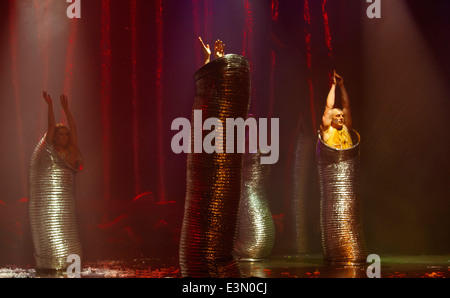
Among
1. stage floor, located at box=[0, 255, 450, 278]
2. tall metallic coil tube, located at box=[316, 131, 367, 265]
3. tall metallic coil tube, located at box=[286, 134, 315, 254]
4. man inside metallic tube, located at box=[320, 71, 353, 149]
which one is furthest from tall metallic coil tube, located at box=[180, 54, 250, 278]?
tall metallic coil tube, located at box=[286, 134, 315, 254]

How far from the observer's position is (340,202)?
19.8ft

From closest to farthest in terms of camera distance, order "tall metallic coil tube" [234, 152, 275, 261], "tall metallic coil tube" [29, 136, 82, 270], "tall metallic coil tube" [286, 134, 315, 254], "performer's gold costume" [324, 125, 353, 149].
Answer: "tall metallic coil tube" [29, 136, 82, 270] < "performer's gold costume" [324, 125, 353, 149] < "tall metallic coil tube" [234, 152, 275, 261] < "tall metallic coil tube" [286, 134, 315, 254]

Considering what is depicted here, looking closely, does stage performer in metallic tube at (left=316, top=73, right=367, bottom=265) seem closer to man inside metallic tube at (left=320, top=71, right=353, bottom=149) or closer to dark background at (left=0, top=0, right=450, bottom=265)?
man inside metallic tube at (left=320, top=71, right=353, bottom=149)

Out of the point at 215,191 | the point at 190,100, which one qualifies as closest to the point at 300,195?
the point at 190,100

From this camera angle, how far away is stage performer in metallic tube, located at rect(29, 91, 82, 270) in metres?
5.54

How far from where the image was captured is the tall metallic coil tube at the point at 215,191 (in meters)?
2.99

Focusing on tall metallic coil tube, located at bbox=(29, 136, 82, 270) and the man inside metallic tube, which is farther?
the man inside metallic tube

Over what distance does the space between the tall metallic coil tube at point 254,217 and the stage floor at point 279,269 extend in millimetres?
182

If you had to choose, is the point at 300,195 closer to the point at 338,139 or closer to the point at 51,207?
the point at 338,139

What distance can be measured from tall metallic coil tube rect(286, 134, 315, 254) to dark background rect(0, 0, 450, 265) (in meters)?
0.10

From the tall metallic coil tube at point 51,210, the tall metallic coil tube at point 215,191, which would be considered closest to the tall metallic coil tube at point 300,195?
the tall metallic coil tube at point 51,210

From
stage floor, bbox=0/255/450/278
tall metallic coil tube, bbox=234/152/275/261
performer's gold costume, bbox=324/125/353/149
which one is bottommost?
stage floor, bbox=0/255/450/278

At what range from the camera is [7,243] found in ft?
23.1

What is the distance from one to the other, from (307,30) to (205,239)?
5.44 metres
